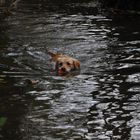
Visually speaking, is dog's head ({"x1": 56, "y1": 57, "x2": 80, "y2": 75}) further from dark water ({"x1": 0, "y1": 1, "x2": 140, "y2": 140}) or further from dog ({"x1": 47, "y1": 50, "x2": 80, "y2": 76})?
dark water ({"x1": 0, "y1": 1, "x2": 140, "y2": 140})

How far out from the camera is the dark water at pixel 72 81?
7148 millimetres

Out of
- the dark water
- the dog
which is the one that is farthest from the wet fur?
the dark water

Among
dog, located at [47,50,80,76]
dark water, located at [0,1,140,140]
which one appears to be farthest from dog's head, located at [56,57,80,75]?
dark water, located at [0,1,140,140]

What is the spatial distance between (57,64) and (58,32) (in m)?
3.94

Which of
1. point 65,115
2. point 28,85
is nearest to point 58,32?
point 28,85

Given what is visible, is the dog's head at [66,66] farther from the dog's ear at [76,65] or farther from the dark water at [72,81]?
the dark water at [72,81]

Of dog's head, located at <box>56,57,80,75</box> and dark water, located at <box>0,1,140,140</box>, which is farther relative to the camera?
dog's head, located at <box>56,57,80,75</box>

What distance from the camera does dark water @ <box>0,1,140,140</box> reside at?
281 inches

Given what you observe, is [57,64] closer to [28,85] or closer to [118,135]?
[28,85]

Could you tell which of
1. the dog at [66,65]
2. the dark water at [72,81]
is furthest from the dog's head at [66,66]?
the dark water at [72,81]

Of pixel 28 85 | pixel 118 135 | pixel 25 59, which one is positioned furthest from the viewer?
pixel 25 59

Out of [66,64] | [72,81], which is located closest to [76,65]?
[66,64]

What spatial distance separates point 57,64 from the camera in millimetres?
10664

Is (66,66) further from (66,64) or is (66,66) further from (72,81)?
(72,81)
